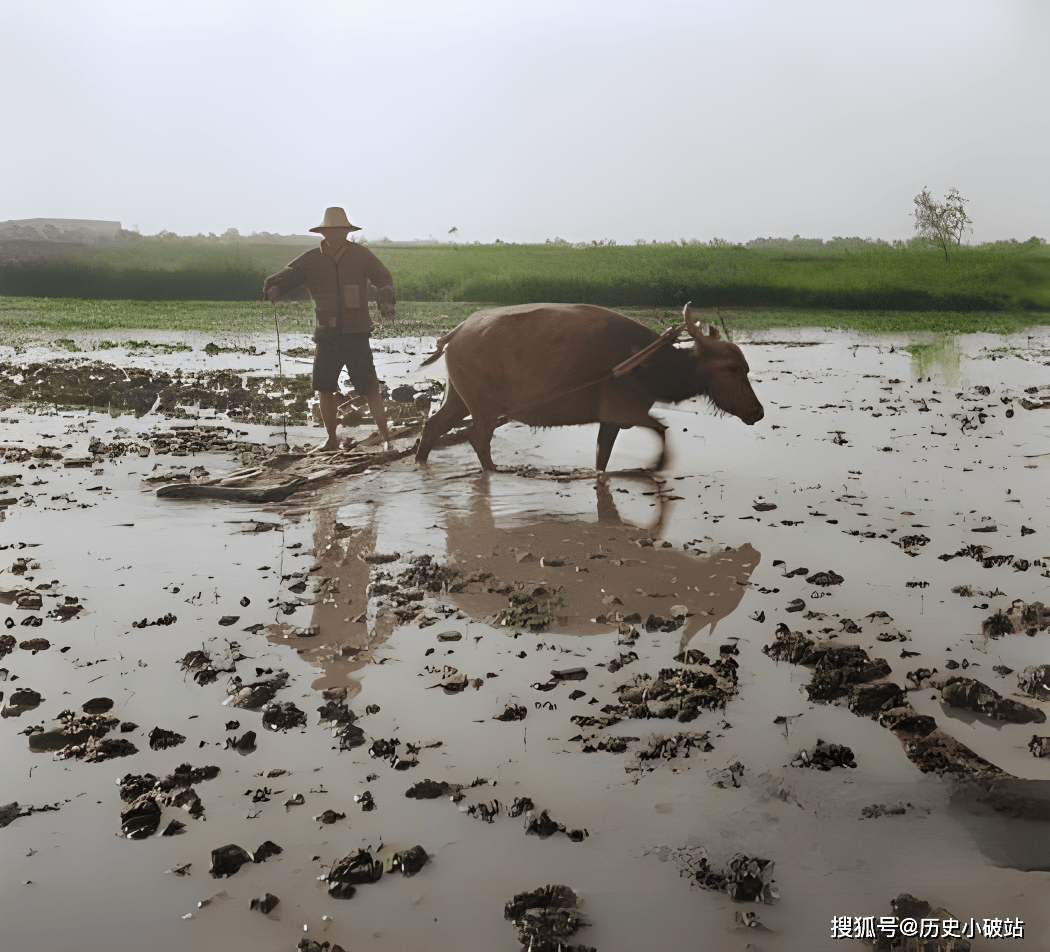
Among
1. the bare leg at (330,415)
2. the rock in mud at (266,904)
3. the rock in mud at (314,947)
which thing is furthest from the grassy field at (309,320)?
the rock in mud at (314,947)

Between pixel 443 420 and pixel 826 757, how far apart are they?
5.16 m

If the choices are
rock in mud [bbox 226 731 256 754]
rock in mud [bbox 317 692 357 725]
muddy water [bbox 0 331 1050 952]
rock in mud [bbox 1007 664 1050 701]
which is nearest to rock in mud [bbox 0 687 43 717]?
muddy water [bbox 0 331 1050 952]

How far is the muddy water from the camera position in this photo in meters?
2.38

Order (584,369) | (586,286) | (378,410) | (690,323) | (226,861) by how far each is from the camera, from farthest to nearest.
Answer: (586,286)
(378,410)
(584,369)
(690,323)
(226,861)

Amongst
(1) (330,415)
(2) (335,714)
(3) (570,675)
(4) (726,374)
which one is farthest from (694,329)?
(2) (335,714)

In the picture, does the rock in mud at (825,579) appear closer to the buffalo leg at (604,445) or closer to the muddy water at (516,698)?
the muddy water at (516,698)

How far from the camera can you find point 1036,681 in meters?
3.56

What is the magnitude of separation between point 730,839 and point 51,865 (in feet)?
6.57

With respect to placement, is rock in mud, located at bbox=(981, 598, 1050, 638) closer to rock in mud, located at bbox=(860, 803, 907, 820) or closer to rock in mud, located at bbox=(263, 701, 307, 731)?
rock in mud, located at bbox=(860, 803, 907, 820)

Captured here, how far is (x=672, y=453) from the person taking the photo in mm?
8188

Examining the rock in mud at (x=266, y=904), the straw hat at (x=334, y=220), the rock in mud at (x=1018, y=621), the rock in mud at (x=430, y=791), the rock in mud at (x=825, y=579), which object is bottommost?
the rock in mud at (x=266, y=904)

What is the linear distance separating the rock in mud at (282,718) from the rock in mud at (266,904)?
93 centimetres

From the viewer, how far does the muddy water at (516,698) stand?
238 cm

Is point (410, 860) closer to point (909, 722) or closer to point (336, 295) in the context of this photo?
point (909, 722)
